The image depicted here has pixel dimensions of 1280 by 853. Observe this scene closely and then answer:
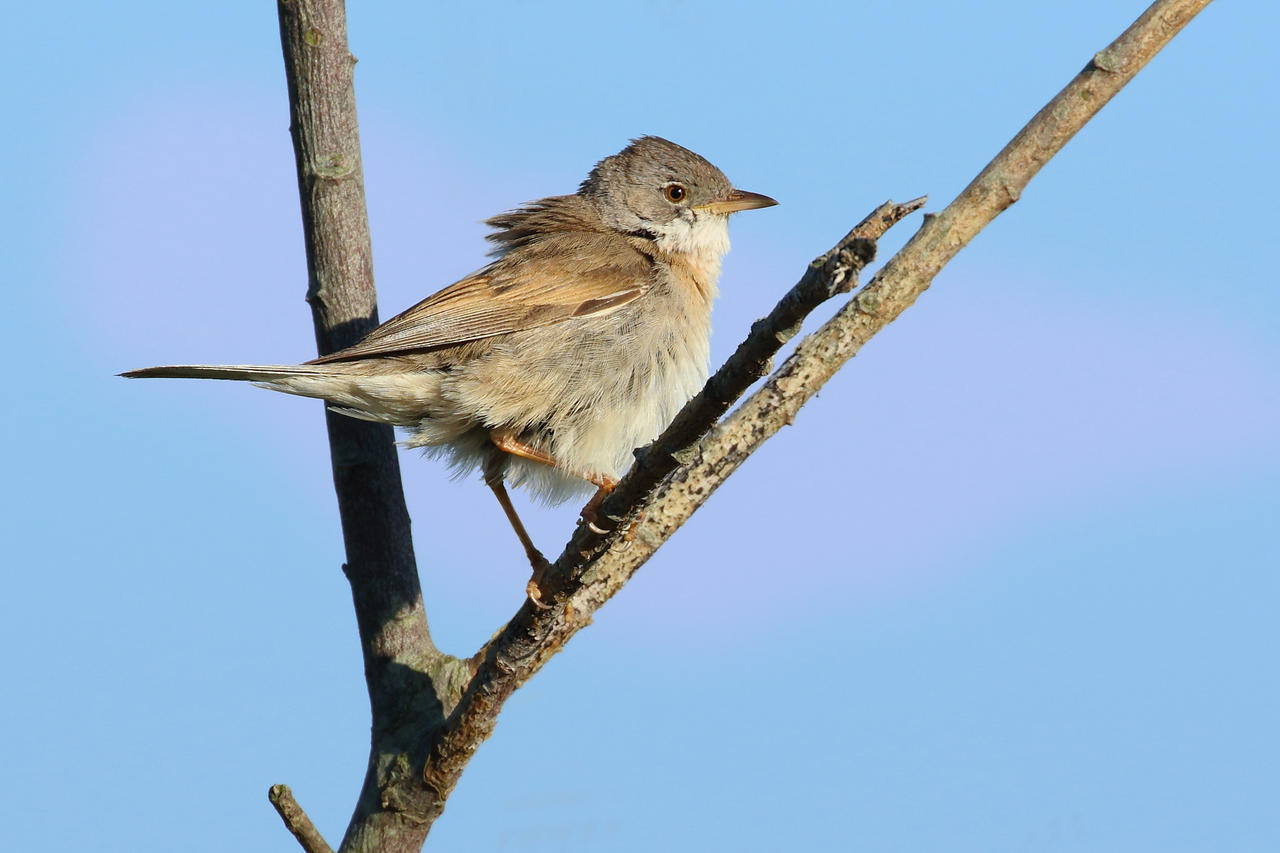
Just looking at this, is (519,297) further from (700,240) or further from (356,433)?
(700,240)

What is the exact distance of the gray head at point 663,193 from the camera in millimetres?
7273

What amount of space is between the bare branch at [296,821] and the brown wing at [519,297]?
6.53 feet

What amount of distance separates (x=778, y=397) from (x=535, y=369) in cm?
218

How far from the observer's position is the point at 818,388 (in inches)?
157

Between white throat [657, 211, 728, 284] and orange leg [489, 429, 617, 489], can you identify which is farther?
white throat [657, 211, 728, 284]

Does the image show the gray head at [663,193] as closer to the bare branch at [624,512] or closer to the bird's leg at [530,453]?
the bird's leg at [530,453]

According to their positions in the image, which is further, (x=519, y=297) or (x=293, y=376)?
(x=519, y=297)

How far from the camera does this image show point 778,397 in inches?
158

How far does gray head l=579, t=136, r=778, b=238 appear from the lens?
7273 millimetres

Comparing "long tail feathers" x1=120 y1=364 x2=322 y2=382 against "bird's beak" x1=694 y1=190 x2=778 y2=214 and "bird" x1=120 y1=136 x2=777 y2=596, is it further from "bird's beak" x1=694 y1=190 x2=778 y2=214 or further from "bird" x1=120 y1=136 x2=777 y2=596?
"bird's beak" x1=694 y1=190 x2=778 y2=214

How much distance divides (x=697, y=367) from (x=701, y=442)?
243cm

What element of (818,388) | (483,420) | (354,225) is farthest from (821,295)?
(354,225)

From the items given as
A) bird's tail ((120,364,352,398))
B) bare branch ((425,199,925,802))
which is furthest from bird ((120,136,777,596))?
bare branch ((425,199,925,802))

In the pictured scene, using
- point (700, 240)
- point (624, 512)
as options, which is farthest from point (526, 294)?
point (624, 512)
